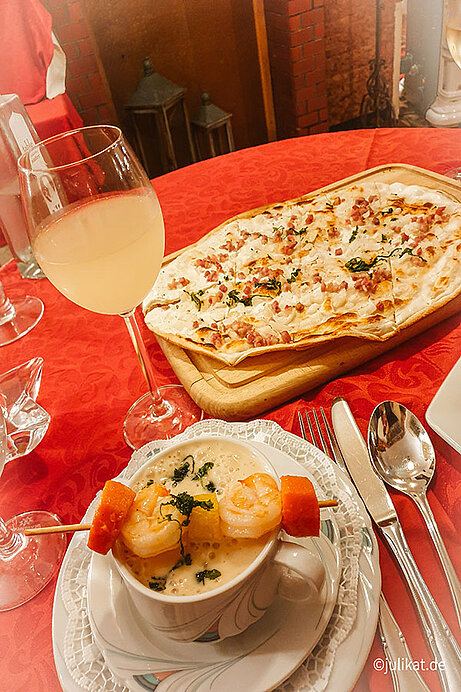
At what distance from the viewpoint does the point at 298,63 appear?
9.79ft

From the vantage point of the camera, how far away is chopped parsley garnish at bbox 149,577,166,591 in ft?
1.38

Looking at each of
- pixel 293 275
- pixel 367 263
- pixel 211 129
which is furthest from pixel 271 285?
pixel 211 129

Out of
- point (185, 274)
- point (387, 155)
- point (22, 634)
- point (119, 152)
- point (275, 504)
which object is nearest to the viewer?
point (275, 504)

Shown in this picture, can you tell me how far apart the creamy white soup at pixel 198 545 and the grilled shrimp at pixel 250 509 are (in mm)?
13

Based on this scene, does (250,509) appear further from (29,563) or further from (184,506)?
(29,563)

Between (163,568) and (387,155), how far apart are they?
1.11m

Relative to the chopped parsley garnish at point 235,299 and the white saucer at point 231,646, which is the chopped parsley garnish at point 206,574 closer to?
the white saucer at point 231,646

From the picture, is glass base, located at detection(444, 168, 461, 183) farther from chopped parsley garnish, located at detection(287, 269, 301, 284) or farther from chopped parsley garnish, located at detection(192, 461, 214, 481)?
chopped parsley garnish, located at detection(192, 461, 214, 481)

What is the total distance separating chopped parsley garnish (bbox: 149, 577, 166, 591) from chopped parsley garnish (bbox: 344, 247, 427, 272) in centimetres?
65

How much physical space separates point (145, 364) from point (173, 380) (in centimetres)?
9

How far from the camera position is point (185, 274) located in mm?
1016

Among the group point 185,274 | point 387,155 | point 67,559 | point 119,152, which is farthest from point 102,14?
point 67,559

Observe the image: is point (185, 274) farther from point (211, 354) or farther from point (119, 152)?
point (119, 152)

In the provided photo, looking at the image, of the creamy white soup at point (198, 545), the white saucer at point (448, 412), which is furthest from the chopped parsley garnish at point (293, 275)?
the creamy white soup at point (198, 545)
